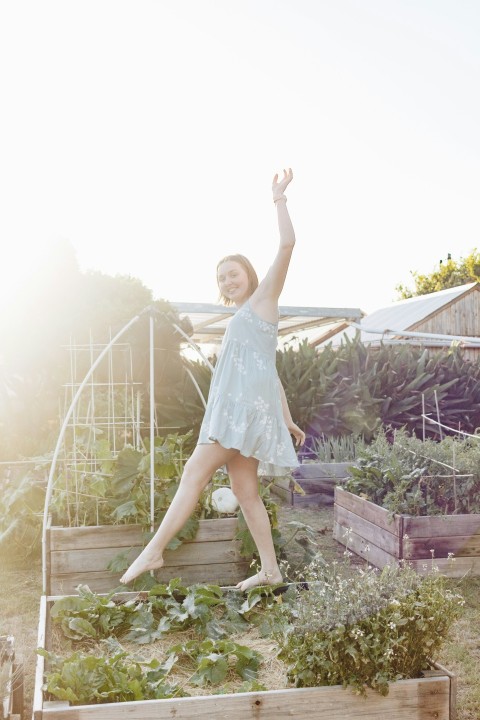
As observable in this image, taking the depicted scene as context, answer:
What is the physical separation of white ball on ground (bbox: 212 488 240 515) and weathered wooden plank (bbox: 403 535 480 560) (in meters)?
0.93

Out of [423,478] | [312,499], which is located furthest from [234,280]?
[312,499]

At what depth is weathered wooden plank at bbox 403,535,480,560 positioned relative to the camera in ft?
12.9

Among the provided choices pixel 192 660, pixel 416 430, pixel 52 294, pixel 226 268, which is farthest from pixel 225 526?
pixel 416 430

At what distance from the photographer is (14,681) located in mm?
2432

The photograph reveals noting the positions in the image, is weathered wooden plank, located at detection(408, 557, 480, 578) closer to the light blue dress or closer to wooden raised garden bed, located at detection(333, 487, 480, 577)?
wooden raised garden bed, located at detection(333, 487, 480, 577)

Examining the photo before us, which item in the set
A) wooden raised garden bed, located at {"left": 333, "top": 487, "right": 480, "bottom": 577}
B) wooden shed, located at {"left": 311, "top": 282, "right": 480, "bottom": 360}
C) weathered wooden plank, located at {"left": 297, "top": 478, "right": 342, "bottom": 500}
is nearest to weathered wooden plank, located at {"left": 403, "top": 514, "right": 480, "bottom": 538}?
wooden raised garden bed, located at {"left": 333, "top": 487, "right": 480, "bottom": 577}

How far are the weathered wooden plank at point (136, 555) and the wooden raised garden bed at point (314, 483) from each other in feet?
9.39

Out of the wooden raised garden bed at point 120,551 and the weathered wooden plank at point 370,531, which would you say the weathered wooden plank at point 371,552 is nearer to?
the weathered wooden plank at point 370,531

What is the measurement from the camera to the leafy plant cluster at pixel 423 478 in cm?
418

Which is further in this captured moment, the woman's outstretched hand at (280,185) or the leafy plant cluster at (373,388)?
the leafy plant cluster at (373,388)

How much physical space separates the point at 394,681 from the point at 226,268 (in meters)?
1.87

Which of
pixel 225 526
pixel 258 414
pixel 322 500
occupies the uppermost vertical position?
pixel 258 414

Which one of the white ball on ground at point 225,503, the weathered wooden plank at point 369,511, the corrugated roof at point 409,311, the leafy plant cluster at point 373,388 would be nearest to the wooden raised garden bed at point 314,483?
the leafy plant cluster at point 373,388

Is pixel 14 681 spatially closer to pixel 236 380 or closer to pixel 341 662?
pixel 341 662
